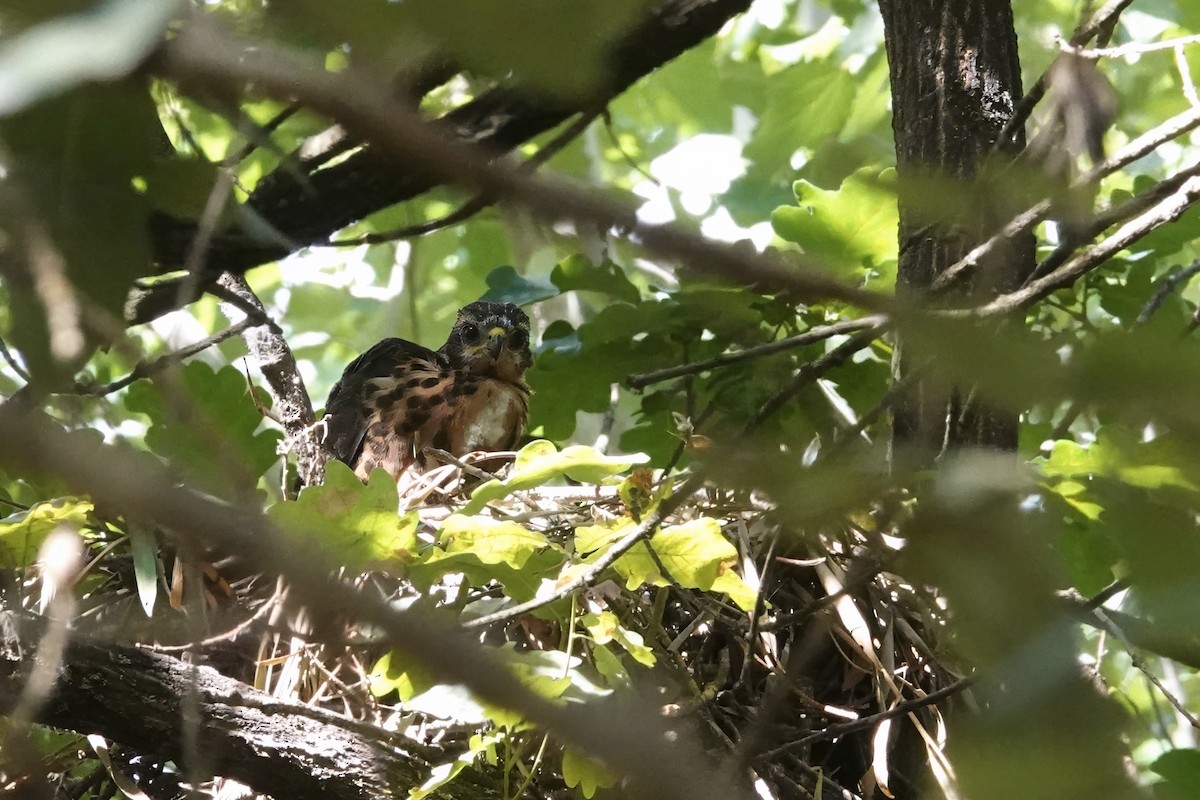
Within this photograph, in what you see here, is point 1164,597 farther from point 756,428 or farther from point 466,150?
point 756,428

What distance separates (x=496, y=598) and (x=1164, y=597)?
4.82 ft

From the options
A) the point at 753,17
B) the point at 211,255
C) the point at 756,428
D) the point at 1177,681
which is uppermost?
the point at 753,17

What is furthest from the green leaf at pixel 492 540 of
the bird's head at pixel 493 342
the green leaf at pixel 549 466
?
the bird's head at pixel 493 342

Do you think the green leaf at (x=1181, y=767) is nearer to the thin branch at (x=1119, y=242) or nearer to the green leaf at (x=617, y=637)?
the thin branch at (x=1119, y=242)

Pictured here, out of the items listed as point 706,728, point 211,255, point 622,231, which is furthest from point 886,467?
point 706,728

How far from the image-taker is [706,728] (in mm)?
1867

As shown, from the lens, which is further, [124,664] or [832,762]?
[832,762]

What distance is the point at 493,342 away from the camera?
3.23 m

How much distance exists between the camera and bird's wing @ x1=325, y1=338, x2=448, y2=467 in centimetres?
291

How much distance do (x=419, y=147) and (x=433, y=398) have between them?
8.26ft

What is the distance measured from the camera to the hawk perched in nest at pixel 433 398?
2.90 m

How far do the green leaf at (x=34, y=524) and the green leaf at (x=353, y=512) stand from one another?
53 cm

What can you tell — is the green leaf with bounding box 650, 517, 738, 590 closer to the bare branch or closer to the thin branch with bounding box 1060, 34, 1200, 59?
the thin branch with bounding box 1060, 34, 1200, 59

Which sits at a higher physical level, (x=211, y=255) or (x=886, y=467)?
(x=211, y=255)
